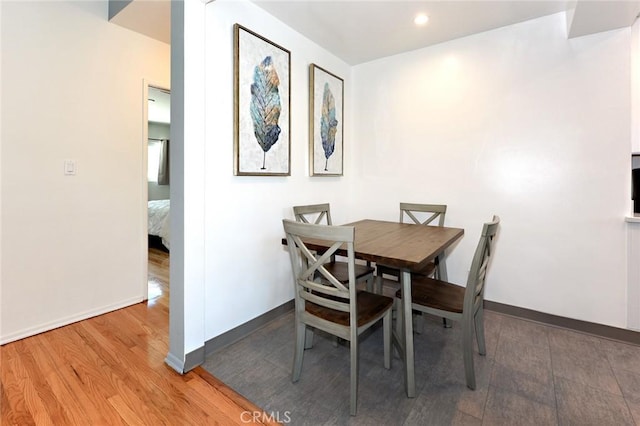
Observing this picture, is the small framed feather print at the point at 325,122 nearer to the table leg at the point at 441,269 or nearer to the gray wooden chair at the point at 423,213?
the gray wooden chair at the point at 423,213

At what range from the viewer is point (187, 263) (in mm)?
1756

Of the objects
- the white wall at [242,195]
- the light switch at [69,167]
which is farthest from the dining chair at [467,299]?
the light switch at [69,167]

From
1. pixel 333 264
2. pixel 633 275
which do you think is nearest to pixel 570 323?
pixel 633 275

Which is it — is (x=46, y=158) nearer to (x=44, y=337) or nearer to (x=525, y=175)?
(x=44, y=337)

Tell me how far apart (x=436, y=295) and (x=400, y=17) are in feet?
6.82

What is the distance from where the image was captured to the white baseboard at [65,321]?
2076 millimetres

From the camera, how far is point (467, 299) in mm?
1564

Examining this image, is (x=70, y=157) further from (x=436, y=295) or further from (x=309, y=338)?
(x=436, y=295)

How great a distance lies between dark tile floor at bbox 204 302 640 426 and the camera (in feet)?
4.72

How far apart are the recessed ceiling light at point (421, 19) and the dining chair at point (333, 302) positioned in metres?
1.95

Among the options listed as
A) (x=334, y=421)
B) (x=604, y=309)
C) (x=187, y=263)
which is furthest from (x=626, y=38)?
(x=187, y=263)

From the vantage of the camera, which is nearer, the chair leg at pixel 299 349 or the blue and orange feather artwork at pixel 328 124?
the chair leg at pixel 299 349

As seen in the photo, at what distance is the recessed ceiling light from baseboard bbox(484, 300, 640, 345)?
2.40m

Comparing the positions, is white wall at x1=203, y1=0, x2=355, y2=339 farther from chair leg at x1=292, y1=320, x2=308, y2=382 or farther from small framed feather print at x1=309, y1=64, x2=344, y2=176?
chair leg at x1=292, y1=320, x2=308, y2=382
